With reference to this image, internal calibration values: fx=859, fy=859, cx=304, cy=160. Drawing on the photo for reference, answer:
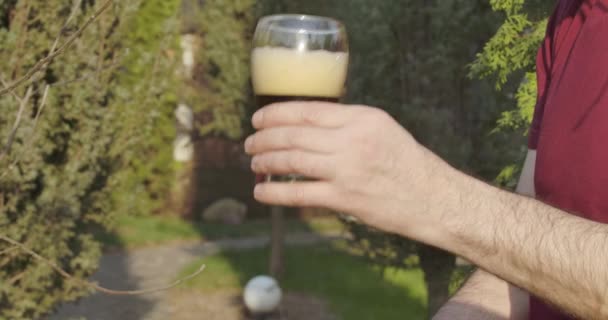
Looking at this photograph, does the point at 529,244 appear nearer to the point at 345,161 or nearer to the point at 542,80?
the point at 345,161

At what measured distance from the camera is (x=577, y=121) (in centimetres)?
233

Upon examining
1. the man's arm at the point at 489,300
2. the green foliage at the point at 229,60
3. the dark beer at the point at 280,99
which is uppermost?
the dark beer at the point at 280,99

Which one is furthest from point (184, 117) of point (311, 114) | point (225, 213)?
point (311, 114)

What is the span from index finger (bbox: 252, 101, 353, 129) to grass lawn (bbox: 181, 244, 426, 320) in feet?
35.9

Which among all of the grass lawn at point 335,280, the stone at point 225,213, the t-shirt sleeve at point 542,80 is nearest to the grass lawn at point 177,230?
the stone at point 225,213

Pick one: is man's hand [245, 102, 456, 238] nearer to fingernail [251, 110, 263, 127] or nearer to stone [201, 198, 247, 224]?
fingernail [251, 110, 263, 127]

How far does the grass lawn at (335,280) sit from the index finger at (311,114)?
10.9 m

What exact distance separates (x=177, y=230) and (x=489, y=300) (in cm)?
1610

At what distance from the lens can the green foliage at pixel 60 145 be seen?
238 inches

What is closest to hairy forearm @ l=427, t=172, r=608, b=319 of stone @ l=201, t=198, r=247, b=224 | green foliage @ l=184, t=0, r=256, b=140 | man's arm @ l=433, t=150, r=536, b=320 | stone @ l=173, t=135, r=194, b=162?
man's arm @ l=433, t=150, r=536, b=320

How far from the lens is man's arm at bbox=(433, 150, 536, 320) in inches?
102

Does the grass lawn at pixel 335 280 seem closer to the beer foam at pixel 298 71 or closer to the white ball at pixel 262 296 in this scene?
the white ball at pixel 262 296

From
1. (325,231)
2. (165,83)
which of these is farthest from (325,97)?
(325,231)

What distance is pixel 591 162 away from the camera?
2.26m
